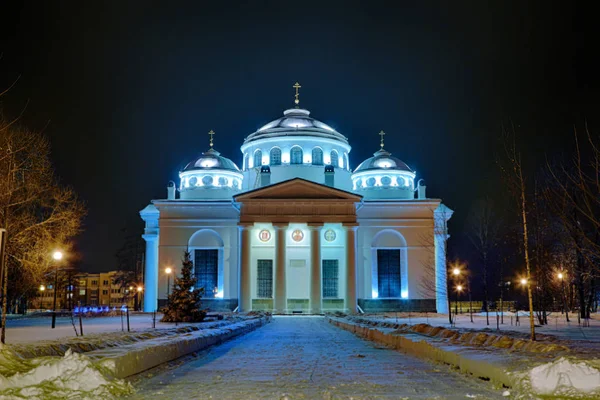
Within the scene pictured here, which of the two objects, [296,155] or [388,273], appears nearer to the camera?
[388,273]

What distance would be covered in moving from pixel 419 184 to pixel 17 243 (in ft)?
142

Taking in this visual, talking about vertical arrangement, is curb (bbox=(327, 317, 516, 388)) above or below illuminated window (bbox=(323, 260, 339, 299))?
below

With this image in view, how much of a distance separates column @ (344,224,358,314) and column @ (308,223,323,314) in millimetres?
2235

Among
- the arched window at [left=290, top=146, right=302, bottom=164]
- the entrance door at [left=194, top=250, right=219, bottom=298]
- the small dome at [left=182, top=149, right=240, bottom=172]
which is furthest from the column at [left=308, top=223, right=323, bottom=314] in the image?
the small dome at [left=182, top=149, right=240, bottom=172]

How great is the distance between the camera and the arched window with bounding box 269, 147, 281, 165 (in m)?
63.2

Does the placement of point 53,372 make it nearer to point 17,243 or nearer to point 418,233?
point 17,243

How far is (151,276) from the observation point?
194ft

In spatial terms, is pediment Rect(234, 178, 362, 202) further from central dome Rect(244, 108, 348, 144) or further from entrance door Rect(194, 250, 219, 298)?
central dome Rect(244, 108, 348, 144)

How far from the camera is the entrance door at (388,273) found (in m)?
56.0

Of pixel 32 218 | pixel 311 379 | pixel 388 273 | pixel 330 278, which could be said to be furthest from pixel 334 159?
pixel 311 379

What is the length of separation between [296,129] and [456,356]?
53.8 meters

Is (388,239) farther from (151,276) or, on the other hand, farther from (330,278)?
(151,276)

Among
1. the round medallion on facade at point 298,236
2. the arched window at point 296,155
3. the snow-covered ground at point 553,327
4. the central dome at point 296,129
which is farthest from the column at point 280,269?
the snow-covered ground at point 553,327

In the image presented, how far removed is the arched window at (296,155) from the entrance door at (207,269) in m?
12.1
